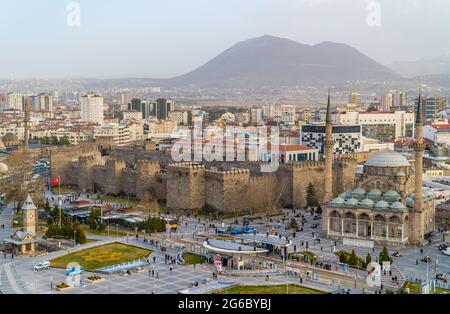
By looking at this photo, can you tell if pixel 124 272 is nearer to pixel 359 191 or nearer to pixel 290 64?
pixel 359 191

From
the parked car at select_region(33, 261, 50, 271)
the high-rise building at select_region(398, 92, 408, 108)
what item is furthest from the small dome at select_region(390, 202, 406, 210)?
the high-rise building at select_region(398, 92, 408, 108)

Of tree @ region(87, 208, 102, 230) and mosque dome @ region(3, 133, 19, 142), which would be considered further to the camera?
mosque dome @ region(3, 133, 19, 142)

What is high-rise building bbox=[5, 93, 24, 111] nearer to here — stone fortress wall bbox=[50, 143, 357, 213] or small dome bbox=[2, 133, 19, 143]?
small dome bbox=[2, 133, 19, 143]

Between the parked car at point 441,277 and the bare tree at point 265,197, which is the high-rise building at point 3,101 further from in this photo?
the parked car at point 441,277

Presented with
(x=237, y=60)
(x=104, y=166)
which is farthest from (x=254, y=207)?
(x=237, y=60)

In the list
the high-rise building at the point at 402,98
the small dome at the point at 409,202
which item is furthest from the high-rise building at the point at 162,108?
the small dome at the point at 409,202
